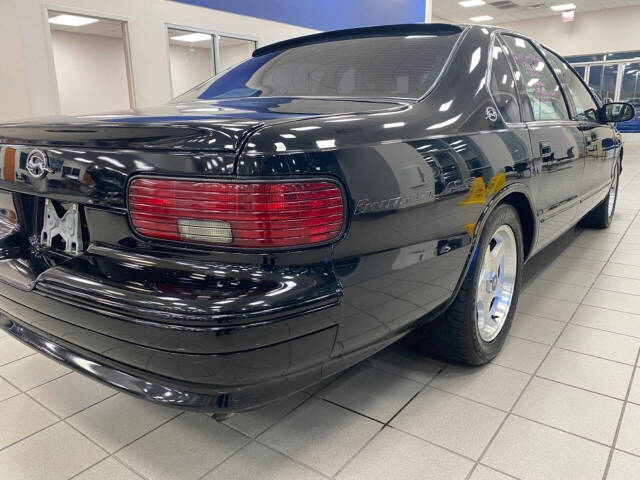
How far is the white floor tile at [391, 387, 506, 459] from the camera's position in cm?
162

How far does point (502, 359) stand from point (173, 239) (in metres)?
1.60

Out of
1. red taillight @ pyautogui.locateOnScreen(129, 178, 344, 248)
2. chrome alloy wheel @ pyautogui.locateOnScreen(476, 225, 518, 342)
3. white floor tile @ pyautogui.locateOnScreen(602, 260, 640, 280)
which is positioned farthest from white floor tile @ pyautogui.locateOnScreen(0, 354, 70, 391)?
white floor tile @ pyautogui.locateOnScreen(602, 260, 640, 280)

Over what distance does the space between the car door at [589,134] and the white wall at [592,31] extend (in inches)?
544

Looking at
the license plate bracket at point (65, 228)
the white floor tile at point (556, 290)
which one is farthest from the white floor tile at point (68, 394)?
the white floor tile at point (556, 290)

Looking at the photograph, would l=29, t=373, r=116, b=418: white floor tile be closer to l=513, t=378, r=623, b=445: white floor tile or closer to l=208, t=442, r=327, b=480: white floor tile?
l=208, t=442, r=327, b=480: white floor tile

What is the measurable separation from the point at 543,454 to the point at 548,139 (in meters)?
1.39

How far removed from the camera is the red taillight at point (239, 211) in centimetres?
112

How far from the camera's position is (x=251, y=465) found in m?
1.54

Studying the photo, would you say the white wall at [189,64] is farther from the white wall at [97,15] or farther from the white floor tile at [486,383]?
the white floor tile at [486,383]

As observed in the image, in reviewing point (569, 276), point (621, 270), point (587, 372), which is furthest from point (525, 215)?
point (621, 270)

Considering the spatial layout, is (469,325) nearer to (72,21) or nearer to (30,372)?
(30,372)

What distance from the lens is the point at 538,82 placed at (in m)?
2.46

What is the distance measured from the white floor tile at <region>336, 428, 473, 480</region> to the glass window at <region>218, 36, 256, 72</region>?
264 inches

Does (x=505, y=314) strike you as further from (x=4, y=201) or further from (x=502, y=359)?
(x=4, y=201)
